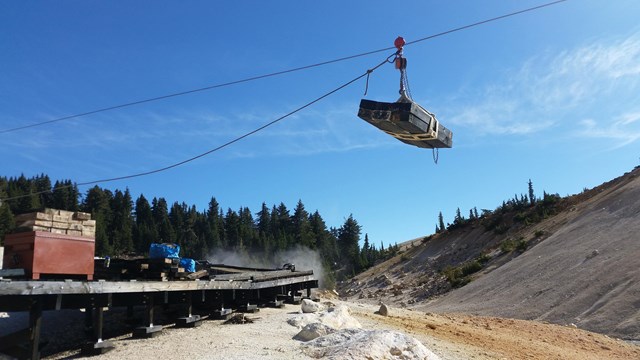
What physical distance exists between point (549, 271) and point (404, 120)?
76.3 feet

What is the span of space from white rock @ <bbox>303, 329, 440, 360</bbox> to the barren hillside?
13.8 meters

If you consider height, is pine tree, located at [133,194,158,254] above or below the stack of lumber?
above

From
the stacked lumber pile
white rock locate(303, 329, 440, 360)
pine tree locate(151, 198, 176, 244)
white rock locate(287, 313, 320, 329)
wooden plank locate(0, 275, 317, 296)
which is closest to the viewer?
wooden plank locate(0, 275, 317, 296)

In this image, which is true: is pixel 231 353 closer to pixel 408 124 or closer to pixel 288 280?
pixel 408 124

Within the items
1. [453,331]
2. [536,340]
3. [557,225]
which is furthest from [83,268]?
[557,225]

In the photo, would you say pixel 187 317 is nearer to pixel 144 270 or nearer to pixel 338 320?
pixel 144 270

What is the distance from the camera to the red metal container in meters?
8.41

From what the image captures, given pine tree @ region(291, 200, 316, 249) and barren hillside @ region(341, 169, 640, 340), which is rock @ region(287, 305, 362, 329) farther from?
pine tree @ region(291, 200, 316, 249)

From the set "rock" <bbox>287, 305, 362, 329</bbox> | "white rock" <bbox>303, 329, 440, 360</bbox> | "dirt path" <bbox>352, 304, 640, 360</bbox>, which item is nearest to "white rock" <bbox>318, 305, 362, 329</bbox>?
"rock" <bbox>287, 305, 362, 329</bbox>

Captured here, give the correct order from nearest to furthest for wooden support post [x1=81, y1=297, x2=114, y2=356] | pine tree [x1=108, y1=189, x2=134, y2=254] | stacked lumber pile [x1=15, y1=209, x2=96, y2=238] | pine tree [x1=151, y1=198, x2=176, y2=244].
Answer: wooden support post [x1=81, y1=297, x2=114, y2=356] < stacked lumber pile [x1=15, y1=209, x2=96, y2=238] < pine tree [x1=108, y1=189, x2=134, y2=254] < pine tree [x1=151, y1=198, x2=176, y2=244]

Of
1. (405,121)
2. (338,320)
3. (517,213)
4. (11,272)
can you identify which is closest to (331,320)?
(338,320)

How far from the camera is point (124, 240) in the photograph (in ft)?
245

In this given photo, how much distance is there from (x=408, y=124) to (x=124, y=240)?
Result: 7245 centimetres

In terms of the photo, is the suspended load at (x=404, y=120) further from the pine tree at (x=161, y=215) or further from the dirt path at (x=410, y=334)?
the pine tree at (x=161, y=215)
